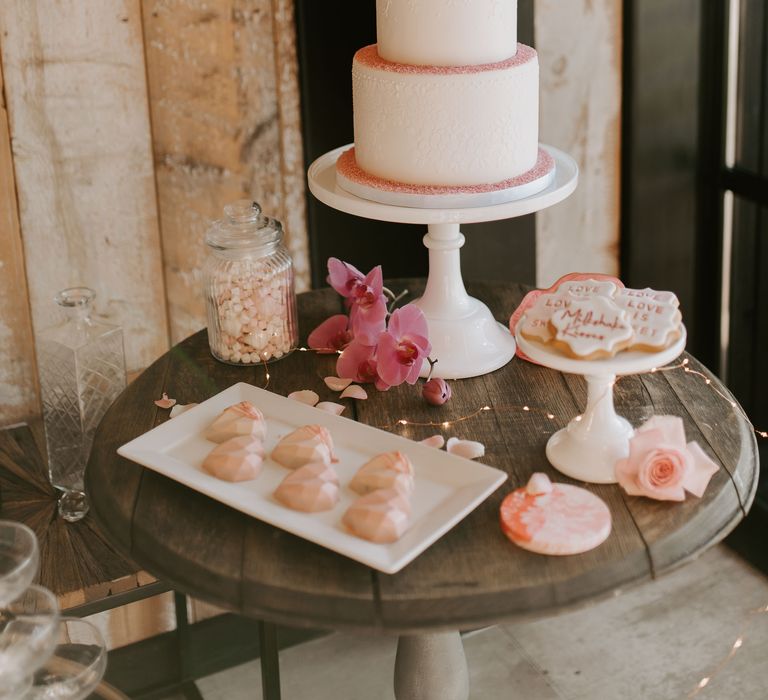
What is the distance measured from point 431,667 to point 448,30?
2.32 feet

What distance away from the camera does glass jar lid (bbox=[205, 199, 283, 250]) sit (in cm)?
130

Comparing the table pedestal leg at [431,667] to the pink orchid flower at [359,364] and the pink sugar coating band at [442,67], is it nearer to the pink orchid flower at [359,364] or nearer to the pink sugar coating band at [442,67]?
the pink orchid flower at [359,364]

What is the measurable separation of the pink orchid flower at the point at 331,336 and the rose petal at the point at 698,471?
1.49 ft

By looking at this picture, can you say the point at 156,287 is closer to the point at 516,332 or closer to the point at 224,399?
the point at 224,399

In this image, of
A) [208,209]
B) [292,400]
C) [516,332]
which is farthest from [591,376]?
[208,209]

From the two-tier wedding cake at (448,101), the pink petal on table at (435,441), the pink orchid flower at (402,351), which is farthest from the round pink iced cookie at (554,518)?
the two-tier wedding cake at (448,101)

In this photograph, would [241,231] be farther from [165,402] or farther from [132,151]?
[132,151]

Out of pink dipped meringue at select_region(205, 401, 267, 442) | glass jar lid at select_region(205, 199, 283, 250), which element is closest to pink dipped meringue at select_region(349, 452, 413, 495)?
pink dipped meringue at select_region(205, 401, 267, 442)

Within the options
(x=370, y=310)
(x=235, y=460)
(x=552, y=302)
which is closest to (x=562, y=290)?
(x=552, y=302)

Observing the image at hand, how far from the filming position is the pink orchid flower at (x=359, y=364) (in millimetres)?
1283

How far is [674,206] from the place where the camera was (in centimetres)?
197

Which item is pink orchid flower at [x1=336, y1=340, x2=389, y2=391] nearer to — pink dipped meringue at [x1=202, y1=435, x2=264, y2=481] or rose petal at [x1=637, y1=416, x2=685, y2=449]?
pink dipped meringue at [x1=202, y1=435, x2=264, y2=481]

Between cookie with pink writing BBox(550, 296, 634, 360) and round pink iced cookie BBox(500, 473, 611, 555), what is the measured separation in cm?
13

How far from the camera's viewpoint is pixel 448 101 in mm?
1172
